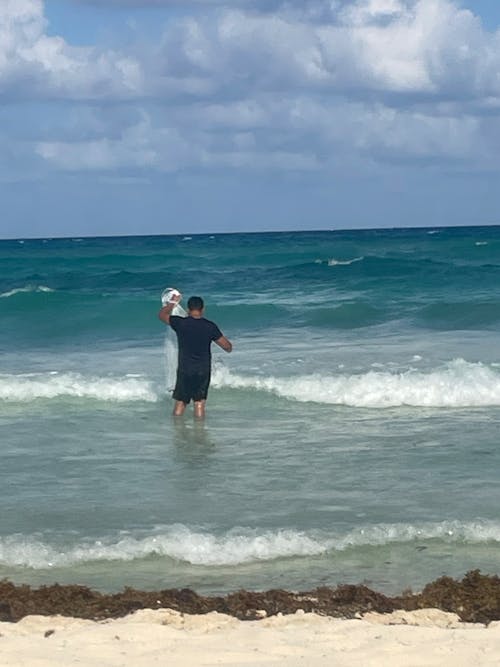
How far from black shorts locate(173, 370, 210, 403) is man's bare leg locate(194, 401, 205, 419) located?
0.05 m

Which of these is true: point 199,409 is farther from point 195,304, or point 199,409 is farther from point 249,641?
point 249,641

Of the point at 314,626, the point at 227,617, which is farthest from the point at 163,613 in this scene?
the point at 314,626

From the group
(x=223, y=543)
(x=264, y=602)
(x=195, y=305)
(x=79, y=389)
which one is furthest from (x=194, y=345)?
(x=264, y=602)

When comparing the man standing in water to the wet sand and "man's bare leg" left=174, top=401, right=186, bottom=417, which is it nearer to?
"man's bare leg" left=174, top=401, right=186, bottom=417

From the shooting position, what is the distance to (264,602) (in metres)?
5.76

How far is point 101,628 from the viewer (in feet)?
17.5

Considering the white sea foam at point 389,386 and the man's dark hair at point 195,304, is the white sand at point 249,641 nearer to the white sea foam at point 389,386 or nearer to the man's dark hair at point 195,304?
the man's dark hair at point 195,304

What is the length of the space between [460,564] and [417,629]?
1424 mm

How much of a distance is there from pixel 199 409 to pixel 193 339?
76 centimetres

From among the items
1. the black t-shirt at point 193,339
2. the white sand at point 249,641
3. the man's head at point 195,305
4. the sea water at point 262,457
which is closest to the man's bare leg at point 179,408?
the sea water at point 262,457

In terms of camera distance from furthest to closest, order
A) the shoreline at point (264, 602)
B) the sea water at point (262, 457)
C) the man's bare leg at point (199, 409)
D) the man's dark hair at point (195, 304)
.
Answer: the man's bare leg at point (199, 409) < the man's dark hair at point (195, 304) < the sea water at point (262, 457) < the shoreline at point (264, 602)

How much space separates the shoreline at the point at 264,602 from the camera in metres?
5.62

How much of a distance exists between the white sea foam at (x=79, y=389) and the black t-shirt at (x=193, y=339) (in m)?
1.75

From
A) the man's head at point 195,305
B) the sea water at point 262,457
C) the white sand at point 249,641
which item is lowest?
the white sand at point 249,641
